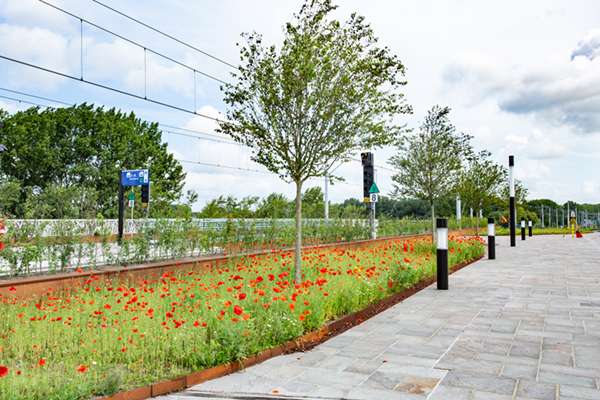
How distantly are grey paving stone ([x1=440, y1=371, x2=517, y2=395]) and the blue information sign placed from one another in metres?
18.3

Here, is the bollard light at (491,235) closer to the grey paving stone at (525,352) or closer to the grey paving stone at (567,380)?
the grey paving stone at (525,352)

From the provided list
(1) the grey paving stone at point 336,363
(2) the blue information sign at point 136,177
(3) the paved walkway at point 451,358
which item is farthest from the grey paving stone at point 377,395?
(2) the blue information sign at point 136,177

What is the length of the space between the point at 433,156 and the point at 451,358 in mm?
10706

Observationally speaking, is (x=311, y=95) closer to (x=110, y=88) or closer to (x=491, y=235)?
(x=110, y=88)

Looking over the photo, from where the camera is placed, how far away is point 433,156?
13.7 m

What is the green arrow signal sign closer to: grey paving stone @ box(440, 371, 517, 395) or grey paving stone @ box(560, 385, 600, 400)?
grey paving stone @ box(440, 371, 517, 395)

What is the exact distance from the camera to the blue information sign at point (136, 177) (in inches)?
769

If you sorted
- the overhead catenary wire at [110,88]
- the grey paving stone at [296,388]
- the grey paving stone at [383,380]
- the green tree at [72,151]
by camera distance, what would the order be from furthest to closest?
the green tree at [72,151]
the overhead catenary wire at [110,88]
the grey paving stone at [383,380]
the grey paving stone at [296,388]

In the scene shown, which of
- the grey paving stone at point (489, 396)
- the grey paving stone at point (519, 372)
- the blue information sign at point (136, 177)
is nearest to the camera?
the grey paving stone at point (489, 396)

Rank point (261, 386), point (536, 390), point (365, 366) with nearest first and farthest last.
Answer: point (536, 390), point (261, 386), point (365, 366)

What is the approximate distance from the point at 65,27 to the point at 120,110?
121 feet

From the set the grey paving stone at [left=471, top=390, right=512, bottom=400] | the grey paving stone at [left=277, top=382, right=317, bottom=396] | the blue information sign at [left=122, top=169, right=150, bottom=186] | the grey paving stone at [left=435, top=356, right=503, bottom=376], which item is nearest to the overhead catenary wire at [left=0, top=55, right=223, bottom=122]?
the grey paving stone at [left=277, top=382, right=317, bottom=396]

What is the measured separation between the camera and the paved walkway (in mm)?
3125

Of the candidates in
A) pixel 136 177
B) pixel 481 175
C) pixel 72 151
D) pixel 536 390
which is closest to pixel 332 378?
Result: pixel 536 390
